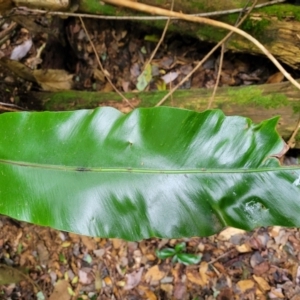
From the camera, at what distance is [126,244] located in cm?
177

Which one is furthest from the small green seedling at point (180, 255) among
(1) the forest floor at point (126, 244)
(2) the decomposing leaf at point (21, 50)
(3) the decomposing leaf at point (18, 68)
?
(2) the decomposing leaf at point (21, 50)

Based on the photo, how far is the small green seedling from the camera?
161 centimetres

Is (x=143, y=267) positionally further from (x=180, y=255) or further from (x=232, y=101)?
(x=232, y=101)

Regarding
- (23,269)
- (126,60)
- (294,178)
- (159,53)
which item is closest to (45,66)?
(126,60)

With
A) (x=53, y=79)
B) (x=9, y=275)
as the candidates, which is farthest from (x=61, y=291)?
(x=53, y=79)

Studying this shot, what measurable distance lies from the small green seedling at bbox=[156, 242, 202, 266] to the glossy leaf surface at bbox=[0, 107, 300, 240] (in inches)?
30.3

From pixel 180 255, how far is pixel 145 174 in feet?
2.65

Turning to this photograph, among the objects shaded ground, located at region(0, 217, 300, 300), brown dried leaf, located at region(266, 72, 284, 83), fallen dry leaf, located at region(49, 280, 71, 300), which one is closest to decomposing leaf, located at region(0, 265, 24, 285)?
shaded ground, located at region(0, 217, 300, 300)

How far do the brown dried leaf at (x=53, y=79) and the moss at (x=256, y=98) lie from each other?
724 millimetres

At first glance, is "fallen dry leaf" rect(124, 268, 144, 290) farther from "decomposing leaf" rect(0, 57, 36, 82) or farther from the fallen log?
"decomposing leaf" rect(0, 57, 36, 82)

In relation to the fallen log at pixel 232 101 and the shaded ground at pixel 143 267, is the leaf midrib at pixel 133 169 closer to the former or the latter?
the fallen log at pixel 232 101

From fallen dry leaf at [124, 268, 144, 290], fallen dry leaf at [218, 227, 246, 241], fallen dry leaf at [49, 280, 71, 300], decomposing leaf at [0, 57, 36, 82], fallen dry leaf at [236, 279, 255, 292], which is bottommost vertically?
fallen dry leaf at [49, 280, 71, 300]

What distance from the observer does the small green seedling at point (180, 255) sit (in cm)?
161

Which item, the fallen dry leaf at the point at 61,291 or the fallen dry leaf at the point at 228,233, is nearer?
the fallen dry leaf at the point at 228,233
